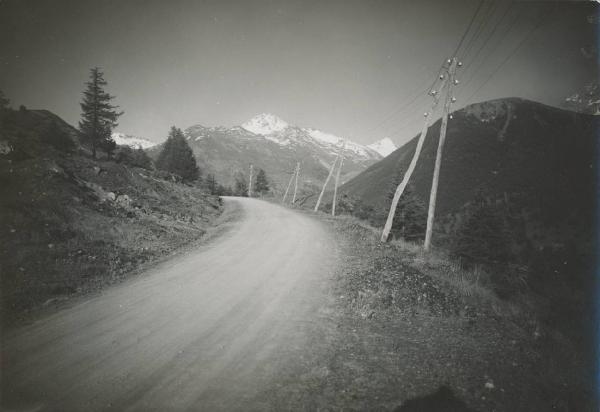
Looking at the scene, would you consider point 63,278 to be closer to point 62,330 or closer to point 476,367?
point 62,330

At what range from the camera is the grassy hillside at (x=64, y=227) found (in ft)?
22.6

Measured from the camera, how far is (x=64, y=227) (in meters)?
9.66

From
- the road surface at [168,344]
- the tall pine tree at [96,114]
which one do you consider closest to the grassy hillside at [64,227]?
the road surface at [168,344]

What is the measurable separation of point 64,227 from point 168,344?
823 centimetres

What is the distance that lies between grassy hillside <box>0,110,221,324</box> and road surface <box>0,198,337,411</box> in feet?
4.57

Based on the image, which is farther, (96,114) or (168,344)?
(96,114)

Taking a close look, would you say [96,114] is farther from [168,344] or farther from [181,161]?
[168,344]

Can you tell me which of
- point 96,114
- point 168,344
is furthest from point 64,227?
point 96,114

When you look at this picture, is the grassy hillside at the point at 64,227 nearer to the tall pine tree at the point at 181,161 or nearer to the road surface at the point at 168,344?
the road surface at the point at 168,344

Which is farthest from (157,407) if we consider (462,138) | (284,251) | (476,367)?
(462,138)

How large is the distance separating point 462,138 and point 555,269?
1859 inches

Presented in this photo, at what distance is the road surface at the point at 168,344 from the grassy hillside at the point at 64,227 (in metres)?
1.39

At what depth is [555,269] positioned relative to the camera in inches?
1213

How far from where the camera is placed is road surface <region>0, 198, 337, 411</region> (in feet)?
11.8
